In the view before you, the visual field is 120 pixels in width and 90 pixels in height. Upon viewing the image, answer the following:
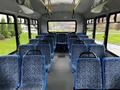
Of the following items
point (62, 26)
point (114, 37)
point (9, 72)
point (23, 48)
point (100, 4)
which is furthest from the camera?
point (62, 26)

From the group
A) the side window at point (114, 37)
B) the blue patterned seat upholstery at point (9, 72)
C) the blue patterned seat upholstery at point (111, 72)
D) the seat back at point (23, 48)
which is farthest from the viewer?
the seat back at point (23, 48)

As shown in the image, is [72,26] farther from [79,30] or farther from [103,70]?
[103,70]

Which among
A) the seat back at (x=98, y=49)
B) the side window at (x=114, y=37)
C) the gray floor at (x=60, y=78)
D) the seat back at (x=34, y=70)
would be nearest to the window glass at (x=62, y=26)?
the gray floor at (x=60, y=78)

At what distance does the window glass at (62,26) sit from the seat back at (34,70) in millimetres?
8020

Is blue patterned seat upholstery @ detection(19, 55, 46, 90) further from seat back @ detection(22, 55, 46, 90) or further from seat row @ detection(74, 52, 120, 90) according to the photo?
seat row @ detection(74, 52, 120, 90)

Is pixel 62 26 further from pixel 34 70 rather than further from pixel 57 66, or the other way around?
pixel 34 70

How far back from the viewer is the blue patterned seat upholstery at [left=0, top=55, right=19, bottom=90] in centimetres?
327

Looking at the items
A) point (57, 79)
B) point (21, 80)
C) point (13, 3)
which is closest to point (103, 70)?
point (21, 80)

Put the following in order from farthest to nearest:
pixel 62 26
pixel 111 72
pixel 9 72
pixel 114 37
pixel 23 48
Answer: pixel 62 26 < pixel 114 37 < pixel 23 48 < pixel 9 72 < pixel 111 72

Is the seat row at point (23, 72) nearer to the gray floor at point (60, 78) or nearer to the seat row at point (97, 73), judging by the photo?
the seat row at point (97, 73)

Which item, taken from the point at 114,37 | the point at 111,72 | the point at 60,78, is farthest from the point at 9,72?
the point at 114,37

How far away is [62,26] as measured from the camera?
1132 centimetres

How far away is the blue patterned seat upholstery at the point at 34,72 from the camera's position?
329 cm

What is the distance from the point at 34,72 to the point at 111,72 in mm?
1343
